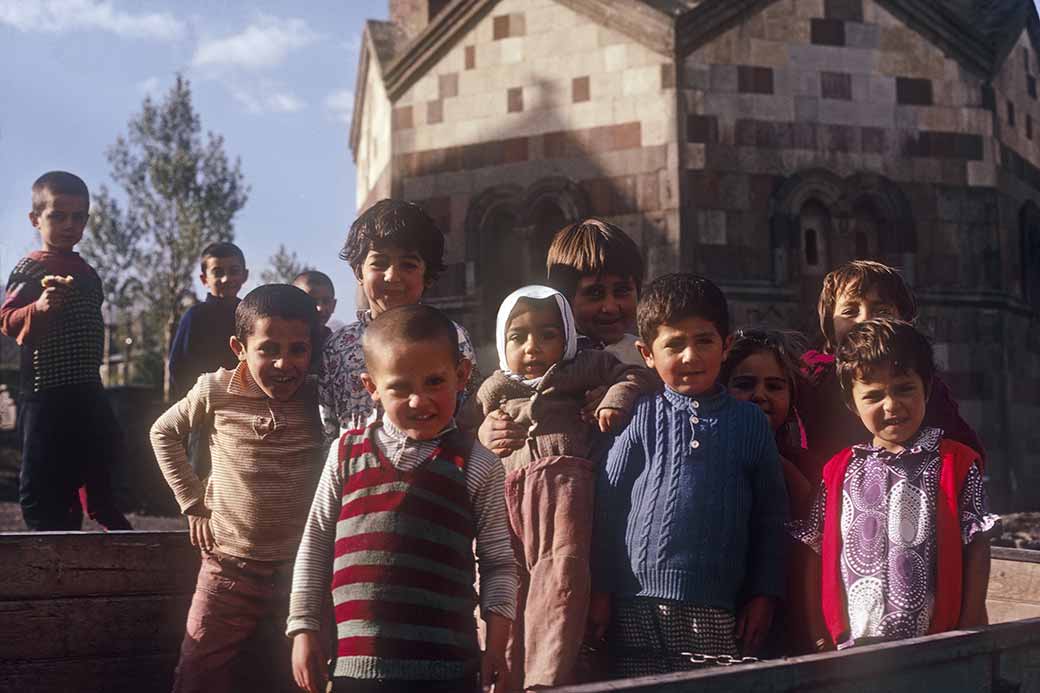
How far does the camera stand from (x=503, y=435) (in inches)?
114

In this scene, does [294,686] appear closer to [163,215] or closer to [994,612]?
[994,612]

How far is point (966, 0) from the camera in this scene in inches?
461

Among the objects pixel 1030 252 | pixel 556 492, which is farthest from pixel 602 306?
pixel 1030 252

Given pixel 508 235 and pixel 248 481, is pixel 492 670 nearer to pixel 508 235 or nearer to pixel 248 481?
pixel 248 481

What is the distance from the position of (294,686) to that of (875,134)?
28.7 ft

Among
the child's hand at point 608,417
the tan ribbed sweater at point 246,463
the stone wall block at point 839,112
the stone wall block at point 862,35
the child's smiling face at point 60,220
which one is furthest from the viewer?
the stone wall block at point 862,35

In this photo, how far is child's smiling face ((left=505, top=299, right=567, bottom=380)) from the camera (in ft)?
9.65

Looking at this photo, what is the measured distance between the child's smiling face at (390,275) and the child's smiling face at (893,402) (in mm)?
1397

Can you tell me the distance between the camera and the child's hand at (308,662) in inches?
88.6

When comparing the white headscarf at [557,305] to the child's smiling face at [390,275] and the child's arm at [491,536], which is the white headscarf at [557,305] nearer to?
the child's smiling face at [390,275]

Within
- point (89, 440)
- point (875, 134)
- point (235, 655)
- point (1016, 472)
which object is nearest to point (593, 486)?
point (235, 655)

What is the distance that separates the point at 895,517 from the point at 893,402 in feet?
0.95

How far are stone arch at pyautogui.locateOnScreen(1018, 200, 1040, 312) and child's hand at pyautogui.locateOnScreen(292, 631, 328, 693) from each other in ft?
34.7

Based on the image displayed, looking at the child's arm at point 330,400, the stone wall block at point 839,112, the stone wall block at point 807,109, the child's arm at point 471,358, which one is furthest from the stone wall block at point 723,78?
the child's arm at point 330,400
